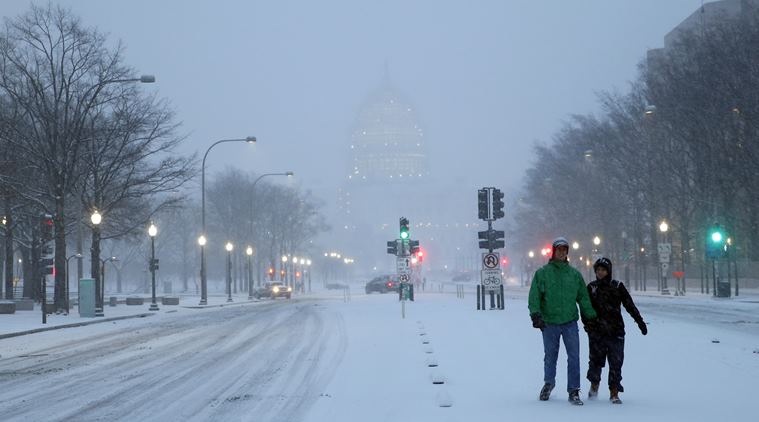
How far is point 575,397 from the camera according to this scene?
475 inches

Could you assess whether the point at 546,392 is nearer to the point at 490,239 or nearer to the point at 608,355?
the point at 608,355

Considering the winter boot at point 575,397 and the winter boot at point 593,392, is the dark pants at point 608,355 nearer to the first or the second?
the winter boot at point 593,392

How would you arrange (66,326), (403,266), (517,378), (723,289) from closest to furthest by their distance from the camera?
(517,378)
(403,266)
(66,326)
(723,289)

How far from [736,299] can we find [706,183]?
14.1 metres

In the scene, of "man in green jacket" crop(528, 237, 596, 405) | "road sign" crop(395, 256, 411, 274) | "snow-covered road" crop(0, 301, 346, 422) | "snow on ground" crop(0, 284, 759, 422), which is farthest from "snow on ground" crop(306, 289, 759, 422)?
"road sign" crop(395, 256, 411, 274)

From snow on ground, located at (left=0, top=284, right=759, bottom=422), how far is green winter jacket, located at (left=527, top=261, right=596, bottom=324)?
1.07 metres

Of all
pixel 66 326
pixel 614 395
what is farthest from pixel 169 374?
pixel 66 326

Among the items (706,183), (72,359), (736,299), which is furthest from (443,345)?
(706,183)

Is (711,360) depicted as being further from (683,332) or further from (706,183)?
(706,183)

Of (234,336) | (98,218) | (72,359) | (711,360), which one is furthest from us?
(98,218)

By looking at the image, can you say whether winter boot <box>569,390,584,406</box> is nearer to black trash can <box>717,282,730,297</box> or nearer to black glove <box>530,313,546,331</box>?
black glove <box>530,313,546,331</box>

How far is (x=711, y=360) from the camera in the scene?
17.2 metres

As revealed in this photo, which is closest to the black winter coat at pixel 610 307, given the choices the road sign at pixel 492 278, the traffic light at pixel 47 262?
the road sign at pixel 492 278

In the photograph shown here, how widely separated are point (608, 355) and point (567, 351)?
1.60 feet
